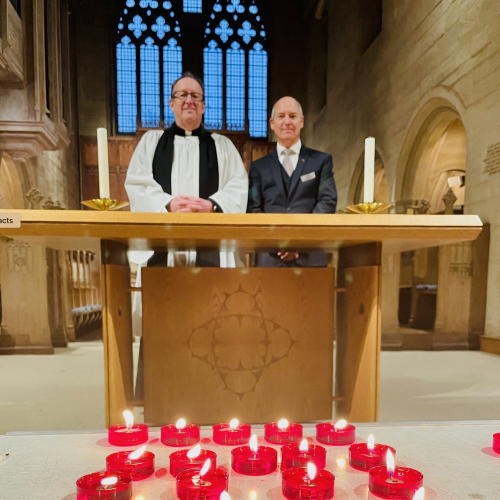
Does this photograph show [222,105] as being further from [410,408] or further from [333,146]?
[410,408]

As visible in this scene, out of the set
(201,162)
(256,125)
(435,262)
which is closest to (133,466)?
(201,162)

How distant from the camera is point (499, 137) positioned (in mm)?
3658

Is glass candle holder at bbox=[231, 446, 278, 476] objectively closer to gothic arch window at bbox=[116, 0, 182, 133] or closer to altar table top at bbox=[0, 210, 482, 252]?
altar table top at bbox=[0, 210, 482, 252]

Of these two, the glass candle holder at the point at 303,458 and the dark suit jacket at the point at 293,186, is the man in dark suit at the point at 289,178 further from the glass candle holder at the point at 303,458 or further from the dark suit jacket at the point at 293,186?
the glass candle holder at the point at 303,458

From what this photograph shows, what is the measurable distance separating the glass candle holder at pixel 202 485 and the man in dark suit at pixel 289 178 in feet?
4.31

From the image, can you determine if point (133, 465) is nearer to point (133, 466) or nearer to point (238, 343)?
point (133, 466)

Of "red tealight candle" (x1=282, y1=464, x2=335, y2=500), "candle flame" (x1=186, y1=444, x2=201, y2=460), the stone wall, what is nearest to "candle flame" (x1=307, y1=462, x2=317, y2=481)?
"red tealight candle" (x1=282, y1=464, x2=335, y2=500)

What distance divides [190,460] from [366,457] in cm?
41

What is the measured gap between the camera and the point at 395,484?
81 cm

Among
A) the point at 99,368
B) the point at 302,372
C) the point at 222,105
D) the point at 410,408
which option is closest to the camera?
the point at 302,372

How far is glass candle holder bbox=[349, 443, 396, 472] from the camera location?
0.96 meters

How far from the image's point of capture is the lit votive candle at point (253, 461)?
95 centimetres

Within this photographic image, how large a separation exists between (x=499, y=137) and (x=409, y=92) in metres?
1.88

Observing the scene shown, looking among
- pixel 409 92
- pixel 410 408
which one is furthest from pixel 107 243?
pixel 409 92
